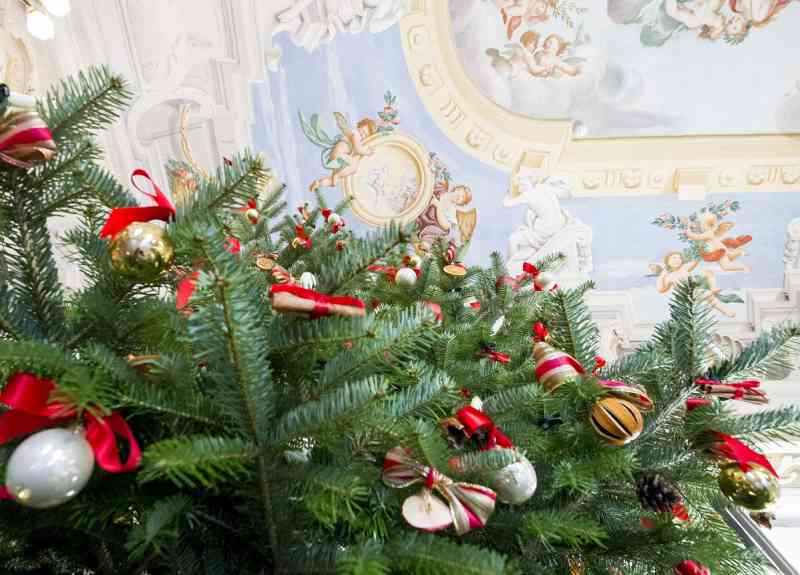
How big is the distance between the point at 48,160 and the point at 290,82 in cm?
472

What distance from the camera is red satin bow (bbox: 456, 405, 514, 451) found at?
602mm

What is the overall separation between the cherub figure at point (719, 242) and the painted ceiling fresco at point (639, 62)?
0.97 metres

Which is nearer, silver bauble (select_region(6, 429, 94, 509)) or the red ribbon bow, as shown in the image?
silver bauble (select_region(6, 429, 94, 509))

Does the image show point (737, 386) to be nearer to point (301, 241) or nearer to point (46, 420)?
point (46, 420)

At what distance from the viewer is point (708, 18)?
5031 mm

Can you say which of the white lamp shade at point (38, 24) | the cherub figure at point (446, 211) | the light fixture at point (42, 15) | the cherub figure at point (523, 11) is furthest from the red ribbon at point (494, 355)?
the cherub figure at point (523, 11)

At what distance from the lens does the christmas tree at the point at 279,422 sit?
1.46 ft

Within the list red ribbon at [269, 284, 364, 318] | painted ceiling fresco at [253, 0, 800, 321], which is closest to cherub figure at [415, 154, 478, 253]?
painted ceiling fresco at [253, 0, 800, 321]

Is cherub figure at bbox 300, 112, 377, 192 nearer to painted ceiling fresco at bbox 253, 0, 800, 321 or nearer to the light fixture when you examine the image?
painted ceiling fresco at bbox 253, 0, 800, 321

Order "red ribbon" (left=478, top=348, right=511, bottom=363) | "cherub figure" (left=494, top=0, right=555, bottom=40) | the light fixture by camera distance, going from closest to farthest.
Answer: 1. "red ribbon" (left=478, top=348, right=511, bottom=363)
2. the light fixture
3. "cherub figure" (left=494, top=0, right=555, bottom=40)

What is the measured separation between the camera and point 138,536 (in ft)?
1.43

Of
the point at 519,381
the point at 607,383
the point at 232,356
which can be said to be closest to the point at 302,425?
the point at 232,356

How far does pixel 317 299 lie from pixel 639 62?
19.2 ft

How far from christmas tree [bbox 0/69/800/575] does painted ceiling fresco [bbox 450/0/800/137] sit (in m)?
5.09
